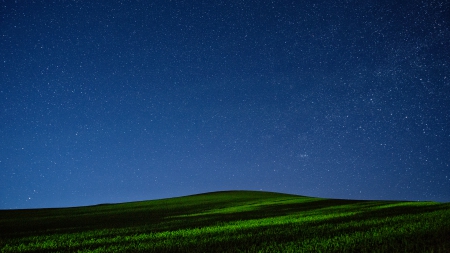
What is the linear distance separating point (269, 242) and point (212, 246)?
1.84 m

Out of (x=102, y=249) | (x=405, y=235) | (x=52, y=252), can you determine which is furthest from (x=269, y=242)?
(x=52, y=252)

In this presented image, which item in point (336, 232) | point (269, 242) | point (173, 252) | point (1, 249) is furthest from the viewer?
point (1, 249)

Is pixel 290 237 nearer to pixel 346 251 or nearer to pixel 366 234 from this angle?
pixel 366 234

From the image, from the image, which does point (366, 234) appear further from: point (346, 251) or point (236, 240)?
point (236, 240)

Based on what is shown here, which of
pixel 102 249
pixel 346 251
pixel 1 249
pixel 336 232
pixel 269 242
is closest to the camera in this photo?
pixel 346 251

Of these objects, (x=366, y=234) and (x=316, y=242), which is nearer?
(x=316, y=242)

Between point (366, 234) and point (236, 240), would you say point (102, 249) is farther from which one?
point (366, 234)

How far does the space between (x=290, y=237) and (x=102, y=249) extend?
660cm

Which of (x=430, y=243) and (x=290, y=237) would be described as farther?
(x=290, y=237)

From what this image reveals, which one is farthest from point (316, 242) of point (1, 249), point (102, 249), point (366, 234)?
point (1, 249)

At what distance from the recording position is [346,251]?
843cm

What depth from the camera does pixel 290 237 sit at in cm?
1176

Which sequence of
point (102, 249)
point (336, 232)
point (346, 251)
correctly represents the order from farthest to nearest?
point (336, 232)
point (102, 249)
point (346, 251)

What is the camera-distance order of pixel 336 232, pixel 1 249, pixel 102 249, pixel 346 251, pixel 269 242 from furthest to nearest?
pixel 1 249
pixel 336 232
pixel 102 249
pixel 269 242
pixel 346 251
